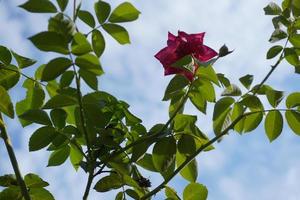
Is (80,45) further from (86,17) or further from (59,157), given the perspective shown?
(59,157)

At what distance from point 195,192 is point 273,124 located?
0.34 metres

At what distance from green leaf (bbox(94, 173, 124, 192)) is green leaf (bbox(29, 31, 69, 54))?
467mm

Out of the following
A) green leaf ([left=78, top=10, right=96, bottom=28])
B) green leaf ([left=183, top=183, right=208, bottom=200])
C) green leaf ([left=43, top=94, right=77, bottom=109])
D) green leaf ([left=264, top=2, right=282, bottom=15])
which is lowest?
green leaf ([left=183, top=183, right=208, bottom=200])

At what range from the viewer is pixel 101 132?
1610 millimetres

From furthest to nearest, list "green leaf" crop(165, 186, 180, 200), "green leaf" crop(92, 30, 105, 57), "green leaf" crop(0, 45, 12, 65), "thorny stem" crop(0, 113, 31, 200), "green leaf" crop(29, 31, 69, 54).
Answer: "green leaf" crop(0, 45, 12, 65) → "green leaf" crop(165, 186, 180, 200) → "green leaf" crop(92, 30, 105, 57) → "thorny stem" crop(0, 113, 31, 200) → "green leaf" crop(29, 31, 69, 54)

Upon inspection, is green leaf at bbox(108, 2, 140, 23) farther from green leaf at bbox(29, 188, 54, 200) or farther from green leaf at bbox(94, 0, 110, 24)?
green leaf at bbox(29, 188, 54, 200)

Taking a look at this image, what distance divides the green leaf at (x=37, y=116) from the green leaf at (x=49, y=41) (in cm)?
29

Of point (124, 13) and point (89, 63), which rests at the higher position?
point (124, 13)

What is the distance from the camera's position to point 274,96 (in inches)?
68.1

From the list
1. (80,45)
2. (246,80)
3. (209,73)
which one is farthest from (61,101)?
(246,80)

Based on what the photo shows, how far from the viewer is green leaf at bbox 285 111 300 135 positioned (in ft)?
5.79

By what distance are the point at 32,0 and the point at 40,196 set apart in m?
0.63

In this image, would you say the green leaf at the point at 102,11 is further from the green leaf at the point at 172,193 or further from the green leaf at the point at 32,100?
the green leaf at the point at 172,193

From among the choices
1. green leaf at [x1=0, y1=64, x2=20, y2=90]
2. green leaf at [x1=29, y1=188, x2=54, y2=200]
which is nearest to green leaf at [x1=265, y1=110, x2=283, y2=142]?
green leaf at [x1=29, y1=188, x2=54, y2=200]
